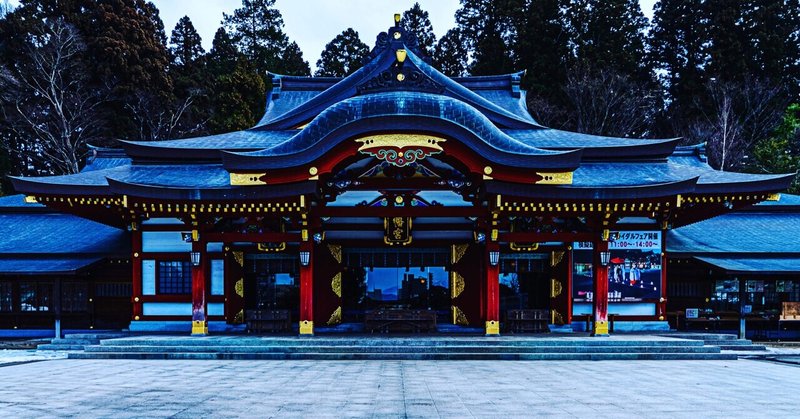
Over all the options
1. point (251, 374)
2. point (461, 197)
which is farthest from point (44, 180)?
point (461, 197)

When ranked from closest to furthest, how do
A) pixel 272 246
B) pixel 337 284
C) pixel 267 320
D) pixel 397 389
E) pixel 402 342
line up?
pixel 397 389, pixel 402 342, pixel 267 320, pixel 272 246, pixel 337 284

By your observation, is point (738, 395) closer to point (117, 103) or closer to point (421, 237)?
point (421, 237)

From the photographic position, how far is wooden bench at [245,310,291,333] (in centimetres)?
1609

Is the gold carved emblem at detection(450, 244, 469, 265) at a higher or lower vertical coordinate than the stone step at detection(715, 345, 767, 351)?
higher

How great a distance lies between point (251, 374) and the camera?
11.1 m

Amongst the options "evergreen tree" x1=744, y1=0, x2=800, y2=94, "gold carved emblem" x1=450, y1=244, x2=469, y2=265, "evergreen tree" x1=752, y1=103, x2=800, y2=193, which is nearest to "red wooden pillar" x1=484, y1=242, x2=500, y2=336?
→ "gold carved emblem" x1=450, y1=244, x2=469, y2=265

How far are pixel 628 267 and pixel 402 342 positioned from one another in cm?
821

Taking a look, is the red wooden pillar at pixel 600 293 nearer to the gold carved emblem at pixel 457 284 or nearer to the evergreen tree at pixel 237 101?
the gold carved emblem at pixel 457 284

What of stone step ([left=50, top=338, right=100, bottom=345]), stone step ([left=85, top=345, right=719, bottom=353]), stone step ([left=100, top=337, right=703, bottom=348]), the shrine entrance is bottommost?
stone step ([left=50, top=338, right=100, bottom=345])

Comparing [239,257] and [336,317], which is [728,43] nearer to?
[336,317]

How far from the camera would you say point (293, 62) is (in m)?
56.3

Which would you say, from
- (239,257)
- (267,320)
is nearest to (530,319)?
(267,320)

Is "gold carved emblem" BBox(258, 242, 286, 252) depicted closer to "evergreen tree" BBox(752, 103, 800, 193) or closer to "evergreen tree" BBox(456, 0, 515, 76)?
"evergreen tree" BBox(752, 103, 800, 193)

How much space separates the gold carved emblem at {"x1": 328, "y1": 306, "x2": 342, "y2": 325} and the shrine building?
0.11 ft
